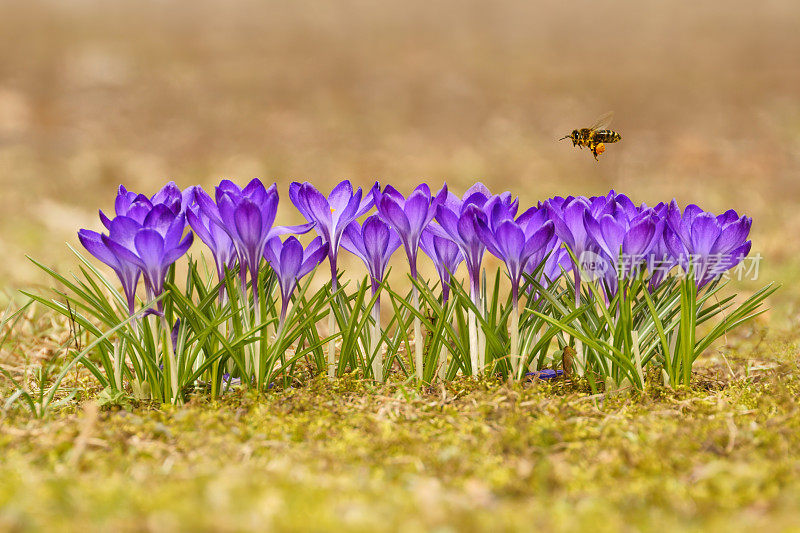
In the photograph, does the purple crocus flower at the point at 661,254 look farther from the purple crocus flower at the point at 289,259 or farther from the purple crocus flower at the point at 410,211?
the purple crocus flower at the point at 289,259

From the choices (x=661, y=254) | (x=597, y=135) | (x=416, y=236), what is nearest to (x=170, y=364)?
(x=416, y=236)

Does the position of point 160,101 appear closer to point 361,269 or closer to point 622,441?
point 361,269

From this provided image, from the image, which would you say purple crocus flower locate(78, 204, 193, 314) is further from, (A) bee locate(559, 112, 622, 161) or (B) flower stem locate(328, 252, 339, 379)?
(A) bee locate(559, 112, 622, 161)

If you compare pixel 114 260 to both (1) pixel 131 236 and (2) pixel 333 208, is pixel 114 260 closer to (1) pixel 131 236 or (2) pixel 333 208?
(1) pixel 131 236

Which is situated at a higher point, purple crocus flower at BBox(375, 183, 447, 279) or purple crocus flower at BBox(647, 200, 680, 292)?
purple crocus flower at BBox(375, 183, 447, 279)

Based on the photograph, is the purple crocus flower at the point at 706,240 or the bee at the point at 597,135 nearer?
the purple crocus flower at the point at 706,240

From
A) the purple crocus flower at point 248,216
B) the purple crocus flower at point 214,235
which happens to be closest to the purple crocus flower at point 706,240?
the purple crocus flower at point 248,216

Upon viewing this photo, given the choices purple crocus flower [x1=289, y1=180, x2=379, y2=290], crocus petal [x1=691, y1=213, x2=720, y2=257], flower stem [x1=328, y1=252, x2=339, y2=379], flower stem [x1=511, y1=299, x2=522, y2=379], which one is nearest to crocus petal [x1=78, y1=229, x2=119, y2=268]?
purple crocus flower [x1=289, y1=180, x2=379, y2=290]
